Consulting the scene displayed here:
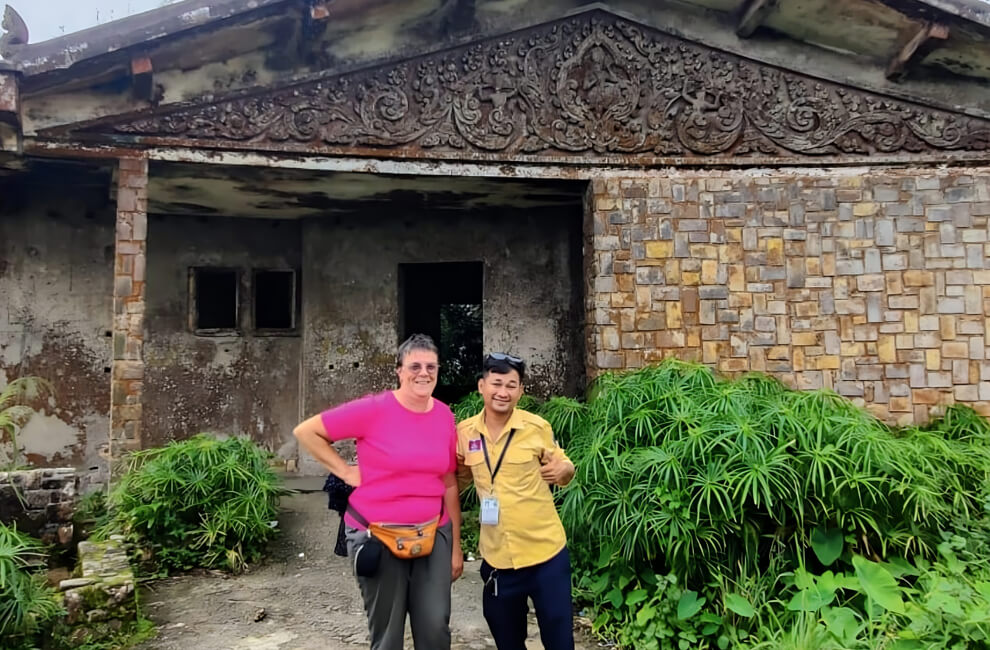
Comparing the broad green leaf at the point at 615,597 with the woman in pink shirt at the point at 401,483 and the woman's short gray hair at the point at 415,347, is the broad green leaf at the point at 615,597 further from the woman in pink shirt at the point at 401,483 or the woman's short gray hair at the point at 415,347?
the woman's short gray hair at the point at 415,347

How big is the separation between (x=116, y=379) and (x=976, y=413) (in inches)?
287

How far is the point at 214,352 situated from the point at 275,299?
3.38 ft

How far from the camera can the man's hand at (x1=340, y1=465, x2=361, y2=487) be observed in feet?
9.12

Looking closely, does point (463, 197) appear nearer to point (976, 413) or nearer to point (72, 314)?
point (72, 314)

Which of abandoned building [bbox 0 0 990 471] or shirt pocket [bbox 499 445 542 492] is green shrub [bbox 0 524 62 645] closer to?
abandoned building [bbox 0 0 990 471]

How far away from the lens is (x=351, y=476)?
2.79 meters

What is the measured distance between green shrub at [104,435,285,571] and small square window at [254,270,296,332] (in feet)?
10.7

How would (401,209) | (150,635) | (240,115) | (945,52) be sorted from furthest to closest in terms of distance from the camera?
(401,209), (945,52), (240,115), (150,635)

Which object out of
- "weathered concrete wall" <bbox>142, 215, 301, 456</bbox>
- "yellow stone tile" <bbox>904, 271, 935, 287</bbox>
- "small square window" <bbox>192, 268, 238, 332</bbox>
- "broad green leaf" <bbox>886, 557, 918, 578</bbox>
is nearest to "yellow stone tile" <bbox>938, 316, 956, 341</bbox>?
"yellow stone tile" <bbox>904, 271, 935, 287</bbox>

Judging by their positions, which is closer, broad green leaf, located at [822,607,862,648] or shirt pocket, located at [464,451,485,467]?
shirt pocket, located at [464,451,485,467]

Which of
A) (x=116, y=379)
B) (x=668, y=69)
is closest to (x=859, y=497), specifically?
(x=668, y=69)

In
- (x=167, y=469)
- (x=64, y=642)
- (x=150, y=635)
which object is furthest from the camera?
(x=167, y=469)

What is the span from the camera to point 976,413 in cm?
588

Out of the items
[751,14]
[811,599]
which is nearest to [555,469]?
[811,599]
